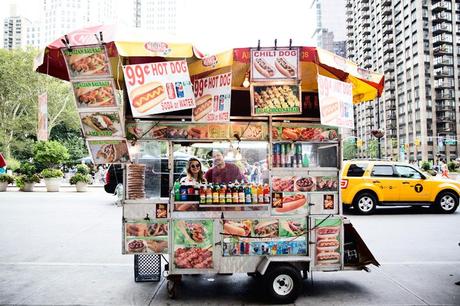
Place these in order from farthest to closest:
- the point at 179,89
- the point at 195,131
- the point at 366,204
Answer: the point at 366,204
the point at 195,131
the point at 179,89

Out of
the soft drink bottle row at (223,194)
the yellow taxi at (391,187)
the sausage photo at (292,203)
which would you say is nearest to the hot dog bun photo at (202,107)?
the soft drink bottle row at (223,194)

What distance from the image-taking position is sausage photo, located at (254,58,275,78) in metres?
4.81

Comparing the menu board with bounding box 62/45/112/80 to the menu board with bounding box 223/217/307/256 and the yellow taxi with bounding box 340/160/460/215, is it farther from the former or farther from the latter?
the yellow taxi with bounding box 340/160/460/215

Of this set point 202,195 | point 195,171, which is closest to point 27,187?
point 195,171

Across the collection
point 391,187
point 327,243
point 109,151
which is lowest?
point 327,243

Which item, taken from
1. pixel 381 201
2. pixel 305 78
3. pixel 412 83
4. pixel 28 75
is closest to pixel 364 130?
pixel 412 83

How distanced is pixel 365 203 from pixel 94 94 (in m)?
10.6

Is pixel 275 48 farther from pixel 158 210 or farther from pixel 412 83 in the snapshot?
pixel 412 83

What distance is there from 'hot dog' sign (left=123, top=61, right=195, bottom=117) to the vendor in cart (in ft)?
4.39

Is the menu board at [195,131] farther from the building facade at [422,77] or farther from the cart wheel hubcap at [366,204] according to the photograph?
the building facade at [422,77]

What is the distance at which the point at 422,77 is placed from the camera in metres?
80.1

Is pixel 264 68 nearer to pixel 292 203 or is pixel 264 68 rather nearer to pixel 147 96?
pixel 147 96

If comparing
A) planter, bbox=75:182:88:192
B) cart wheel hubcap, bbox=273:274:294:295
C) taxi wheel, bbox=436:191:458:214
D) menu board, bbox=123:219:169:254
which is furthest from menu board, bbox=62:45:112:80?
planter, bbox=75:182:88:192

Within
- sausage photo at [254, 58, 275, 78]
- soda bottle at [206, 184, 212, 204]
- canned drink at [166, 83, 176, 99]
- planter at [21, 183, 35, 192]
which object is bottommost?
planter at [21, 183, 35, 192]
